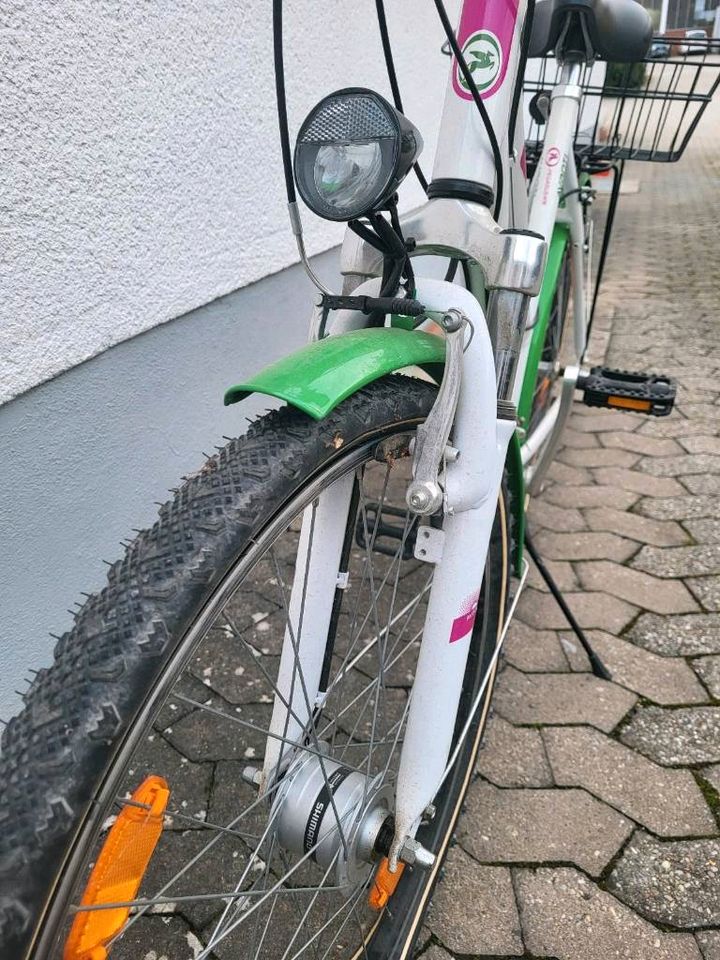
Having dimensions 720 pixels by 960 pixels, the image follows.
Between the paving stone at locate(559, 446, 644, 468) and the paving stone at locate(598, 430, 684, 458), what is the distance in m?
0.01

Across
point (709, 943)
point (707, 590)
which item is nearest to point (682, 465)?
point (707, 590)

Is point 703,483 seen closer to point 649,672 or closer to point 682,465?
point 682,465

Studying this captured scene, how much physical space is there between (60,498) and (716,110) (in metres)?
16.7

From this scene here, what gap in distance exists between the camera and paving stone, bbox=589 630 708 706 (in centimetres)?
177

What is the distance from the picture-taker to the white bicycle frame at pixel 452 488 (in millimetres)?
953

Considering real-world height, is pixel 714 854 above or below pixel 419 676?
below

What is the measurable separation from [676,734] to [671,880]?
15.3 inches

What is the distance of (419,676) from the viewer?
104 centimetres

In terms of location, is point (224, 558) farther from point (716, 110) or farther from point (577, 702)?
point (716, 110)

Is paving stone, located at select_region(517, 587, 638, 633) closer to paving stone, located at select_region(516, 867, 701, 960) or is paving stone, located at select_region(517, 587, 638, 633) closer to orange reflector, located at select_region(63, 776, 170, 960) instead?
paving stone, located at select_region(516, 867, 701, 960)

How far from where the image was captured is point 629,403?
223 cm

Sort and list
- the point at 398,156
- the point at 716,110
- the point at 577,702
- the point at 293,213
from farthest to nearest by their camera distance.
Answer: the point at 716,110
the point at 577,702
the point at 293,213
the point at 398,156

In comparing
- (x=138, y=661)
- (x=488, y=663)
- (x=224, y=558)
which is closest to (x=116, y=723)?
(x=138, y=661)

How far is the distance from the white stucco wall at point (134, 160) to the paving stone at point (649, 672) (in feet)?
4.80
